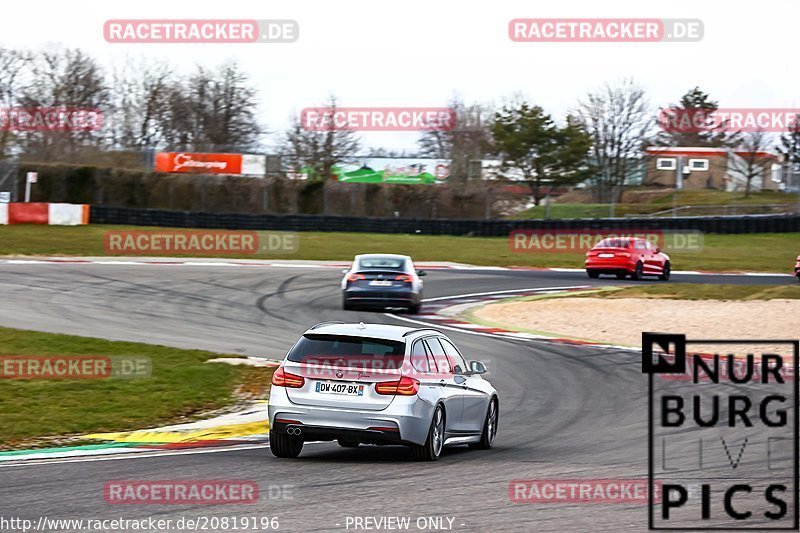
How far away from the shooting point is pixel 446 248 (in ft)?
148

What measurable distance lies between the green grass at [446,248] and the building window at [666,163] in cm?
3247

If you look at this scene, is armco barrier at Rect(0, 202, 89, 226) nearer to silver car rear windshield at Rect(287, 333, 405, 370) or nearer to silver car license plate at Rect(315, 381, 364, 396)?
silver car rear windshield at Rect(287, 333, 405, 370)

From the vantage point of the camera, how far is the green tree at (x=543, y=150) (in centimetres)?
6925

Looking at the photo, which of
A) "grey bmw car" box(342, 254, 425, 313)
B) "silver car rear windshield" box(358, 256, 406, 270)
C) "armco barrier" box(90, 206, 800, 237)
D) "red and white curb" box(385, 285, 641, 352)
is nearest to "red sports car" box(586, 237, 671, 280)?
"red and white curb" box(385, 285, 641, 352)

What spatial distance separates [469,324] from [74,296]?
9.32 metres

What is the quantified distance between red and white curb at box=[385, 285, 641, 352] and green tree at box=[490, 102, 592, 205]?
121 feet

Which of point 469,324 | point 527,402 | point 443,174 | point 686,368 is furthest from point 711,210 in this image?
point 527,402

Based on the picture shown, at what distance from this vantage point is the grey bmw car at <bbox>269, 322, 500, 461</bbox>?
9.77m

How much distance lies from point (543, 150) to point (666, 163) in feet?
60.1

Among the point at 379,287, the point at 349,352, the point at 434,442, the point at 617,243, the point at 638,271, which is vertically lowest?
the point at 434,442

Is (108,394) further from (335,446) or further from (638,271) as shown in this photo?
(638,271)

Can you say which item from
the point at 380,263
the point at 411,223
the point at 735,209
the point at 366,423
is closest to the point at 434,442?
the point at 366,423

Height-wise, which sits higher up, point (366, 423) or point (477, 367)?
point (477, 367)

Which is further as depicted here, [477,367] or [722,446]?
[477,367]
